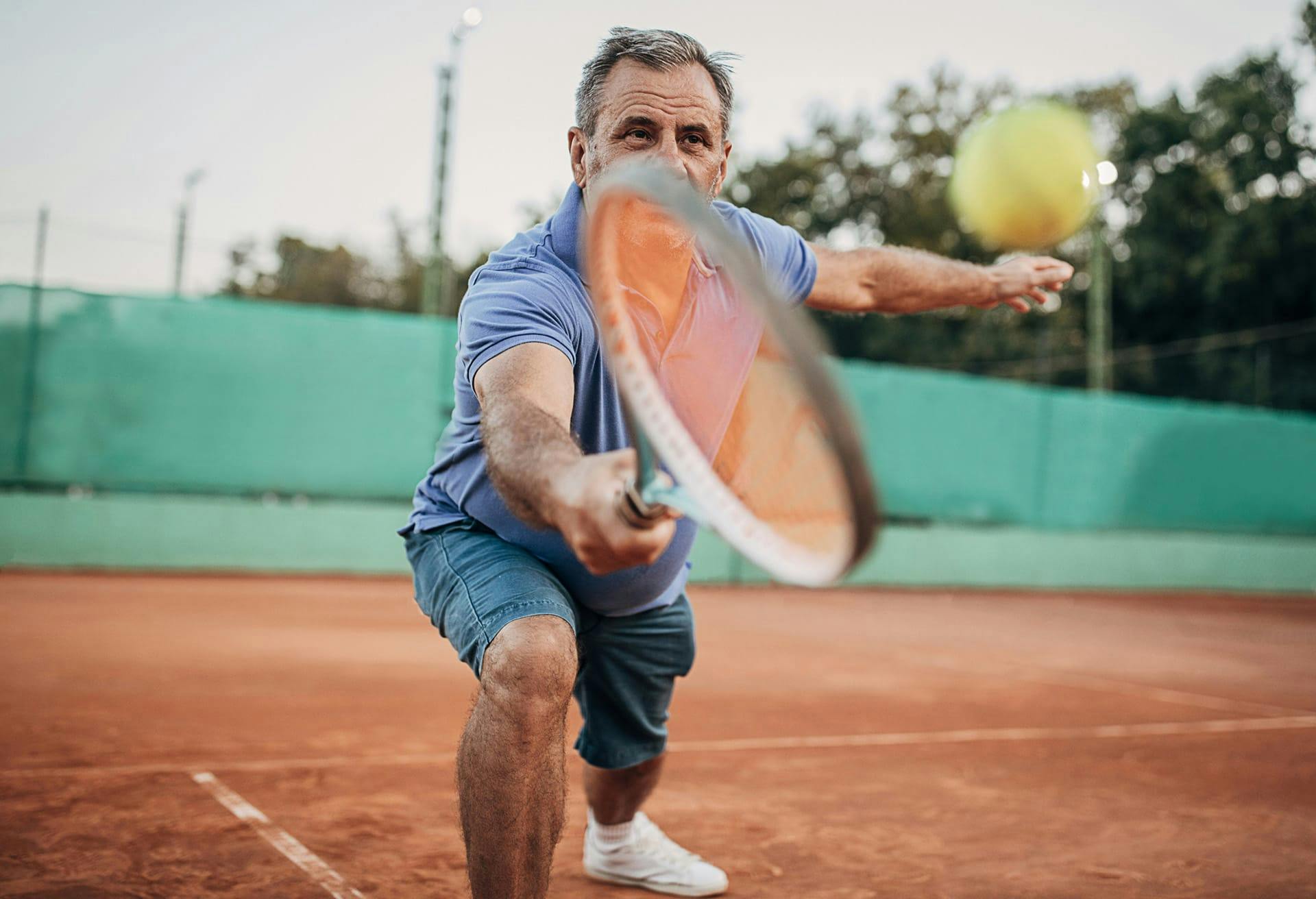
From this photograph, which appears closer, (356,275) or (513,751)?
(513,751)

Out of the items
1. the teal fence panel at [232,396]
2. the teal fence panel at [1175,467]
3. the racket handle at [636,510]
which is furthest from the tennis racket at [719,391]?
the teal fence panel at [1175,467]

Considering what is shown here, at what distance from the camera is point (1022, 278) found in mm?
3137

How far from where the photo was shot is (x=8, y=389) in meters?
10.8

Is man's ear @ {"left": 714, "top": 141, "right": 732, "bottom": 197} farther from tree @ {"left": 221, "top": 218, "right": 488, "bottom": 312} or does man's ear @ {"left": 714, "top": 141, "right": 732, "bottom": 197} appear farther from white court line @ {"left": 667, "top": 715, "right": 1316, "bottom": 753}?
tree @ {"left": 221, "top": 218, "right": 488, "bottom": 312}

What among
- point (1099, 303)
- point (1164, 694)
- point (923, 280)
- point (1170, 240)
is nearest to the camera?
point (923, 280)

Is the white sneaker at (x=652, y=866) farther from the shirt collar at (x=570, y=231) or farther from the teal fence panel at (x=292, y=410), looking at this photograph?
the teal fence panel at (x=292, y=410)

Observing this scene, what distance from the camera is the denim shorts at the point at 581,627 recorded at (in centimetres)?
222

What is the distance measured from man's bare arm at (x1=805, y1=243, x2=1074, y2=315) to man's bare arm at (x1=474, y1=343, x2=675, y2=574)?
1120 mm

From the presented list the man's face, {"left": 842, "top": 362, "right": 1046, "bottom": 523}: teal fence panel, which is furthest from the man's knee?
{"left": 842, "top": 362, "right": 1046, "bottom": 523}: teal fence panel

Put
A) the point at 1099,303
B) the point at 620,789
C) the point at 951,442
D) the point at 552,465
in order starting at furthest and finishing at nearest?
1. the point at 1099,303
2. the point at 951,442
3. the point at 620,789
4. the point at 552,465

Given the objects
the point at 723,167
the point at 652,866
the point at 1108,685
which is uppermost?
the point at 723,167

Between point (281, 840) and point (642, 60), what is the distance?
215 cm

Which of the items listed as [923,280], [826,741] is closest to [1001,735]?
[826,741]

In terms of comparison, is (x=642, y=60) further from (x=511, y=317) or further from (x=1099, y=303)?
(x=1099, y=303)
